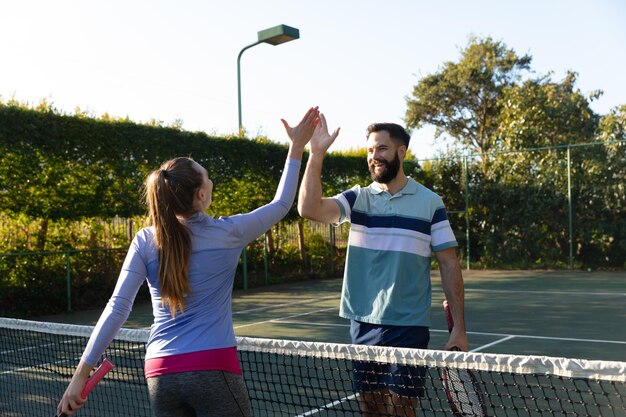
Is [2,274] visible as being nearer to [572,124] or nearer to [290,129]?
[290,129]

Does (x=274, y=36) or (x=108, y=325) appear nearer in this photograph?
(x=108, y=325)

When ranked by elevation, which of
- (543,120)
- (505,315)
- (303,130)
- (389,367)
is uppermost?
(543,120)

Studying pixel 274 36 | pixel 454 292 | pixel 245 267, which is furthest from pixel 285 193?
pixel 245 267

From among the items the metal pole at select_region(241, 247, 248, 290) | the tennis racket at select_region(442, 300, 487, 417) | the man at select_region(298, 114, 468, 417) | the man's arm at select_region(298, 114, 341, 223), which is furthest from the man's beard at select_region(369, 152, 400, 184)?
the metal pole at select_region(241, 247, 248, 290)

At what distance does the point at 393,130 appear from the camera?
3350mm

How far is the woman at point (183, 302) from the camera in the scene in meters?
2.22

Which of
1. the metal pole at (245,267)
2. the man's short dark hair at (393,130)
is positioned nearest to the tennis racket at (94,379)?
the man's short dark hair at (393,130)

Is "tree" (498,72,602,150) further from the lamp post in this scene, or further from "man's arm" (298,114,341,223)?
"man's arm" (298,114,341,223)

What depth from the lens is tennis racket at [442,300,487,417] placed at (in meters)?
3.07

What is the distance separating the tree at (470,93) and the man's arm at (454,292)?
96.9ft

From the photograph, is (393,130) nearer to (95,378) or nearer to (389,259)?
(389,259)

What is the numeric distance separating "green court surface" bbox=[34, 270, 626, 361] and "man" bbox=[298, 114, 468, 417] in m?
4.42

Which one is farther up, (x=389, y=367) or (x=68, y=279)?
(x=389, y=367)

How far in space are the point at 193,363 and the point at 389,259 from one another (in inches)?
49.9
